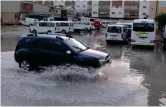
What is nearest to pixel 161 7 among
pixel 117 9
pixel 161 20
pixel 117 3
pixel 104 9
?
pixel 161 20

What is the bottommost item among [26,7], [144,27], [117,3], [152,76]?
[152,76]

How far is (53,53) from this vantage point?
444 inches

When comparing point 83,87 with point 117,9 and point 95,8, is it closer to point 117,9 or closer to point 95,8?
point 117,9

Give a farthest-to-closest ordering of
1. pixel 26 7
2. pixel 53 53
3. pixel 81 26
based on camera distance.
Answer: pixel 26 7
pixel 81 26
pixel 53 53

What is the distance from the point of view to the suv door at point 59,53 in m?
11.0

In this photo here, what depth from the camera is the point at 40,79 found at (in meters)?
10.5

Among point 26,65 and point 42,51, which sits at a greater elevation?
point 42,51

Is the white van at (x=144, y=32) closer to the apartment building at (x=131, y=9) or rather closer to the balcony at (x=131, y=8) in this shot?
the apartment building at (x=131, y=9)

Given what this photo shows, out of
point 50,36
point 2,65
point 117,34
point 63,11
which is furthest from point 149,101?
point 63,11

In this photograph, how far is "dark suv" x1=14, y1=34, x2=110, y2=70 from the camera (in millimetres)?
10789

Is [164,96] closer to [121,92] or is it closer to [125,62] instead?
[121,92]

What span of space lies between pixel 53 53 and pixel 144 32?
1181 centimetres

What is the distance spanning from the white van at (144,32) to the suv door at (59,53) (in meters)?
11.5

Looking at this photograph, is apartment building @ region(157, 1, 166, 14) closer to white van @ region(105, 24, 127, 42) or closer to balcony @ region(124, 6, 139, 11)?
white van @ region(105, 24, 127, 42)
